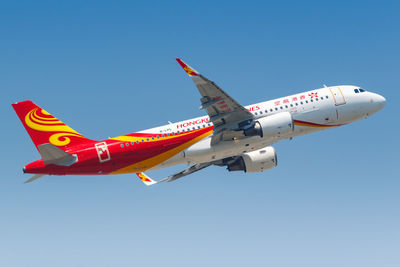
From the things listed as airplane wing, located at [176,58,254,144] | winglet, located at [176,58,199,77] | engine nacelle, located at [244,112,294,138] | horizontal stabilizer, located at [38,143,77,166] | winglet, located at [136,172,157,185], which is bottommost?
winglet, located at [136,172,157,185]

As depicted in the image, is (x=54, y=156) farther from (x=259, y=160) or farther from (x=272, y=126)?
(x=259, y=160)

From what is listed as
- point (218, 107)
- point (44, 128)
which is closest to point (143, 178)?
point (44, 128)

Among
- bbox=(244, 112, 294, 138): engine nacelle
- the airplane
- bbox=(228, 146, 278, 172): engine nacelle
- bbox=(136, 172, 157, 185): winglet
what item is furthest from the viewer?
bbox=(136, 172, 157, 185): winglet

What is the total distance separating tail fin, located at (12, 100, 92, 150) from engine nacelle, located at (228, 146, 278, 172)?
1566 centimetres

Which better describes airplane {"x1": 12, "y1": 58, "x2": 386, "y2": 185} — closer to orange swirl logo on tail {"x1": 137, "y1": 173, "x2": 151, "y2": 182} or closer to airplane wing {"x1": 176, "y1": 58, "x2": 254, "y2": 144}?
airplane wing {"x1": 176, "y1": 58, "x2": 254, "y2": 144}

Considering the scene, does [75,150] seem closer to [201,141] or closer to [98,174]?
[98,174]

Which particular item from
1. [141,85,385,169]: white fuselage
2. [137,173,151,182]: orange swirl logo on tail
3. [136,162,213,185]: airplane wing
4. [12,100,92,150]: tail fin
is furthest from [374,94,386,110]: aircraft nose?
[12,100,92,150]: tail fin

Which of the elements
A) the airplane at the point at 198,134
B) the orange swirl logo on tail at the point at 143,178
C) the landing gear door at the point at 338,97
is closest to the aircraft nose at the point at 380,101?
the airplane at the point at 198,134

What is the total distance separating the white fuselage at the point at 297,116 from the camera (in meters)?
49.7

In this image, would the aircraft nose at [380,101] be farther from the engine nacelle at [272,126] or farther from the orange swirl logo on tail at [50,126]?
the orange swirl logo on tail at [50,126]

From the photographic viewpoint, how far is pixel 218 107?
155 ft

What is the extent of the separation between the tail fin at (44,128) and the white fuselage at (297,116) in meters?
6.90

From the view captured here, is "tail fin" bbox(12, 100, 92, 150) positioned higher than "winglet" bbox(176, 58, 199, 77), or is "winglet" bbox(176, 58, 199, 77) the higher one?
"winglet" bbox(176, 58, 199, 77)

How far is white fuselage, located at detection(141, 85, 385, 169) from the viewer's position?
4969 cm
